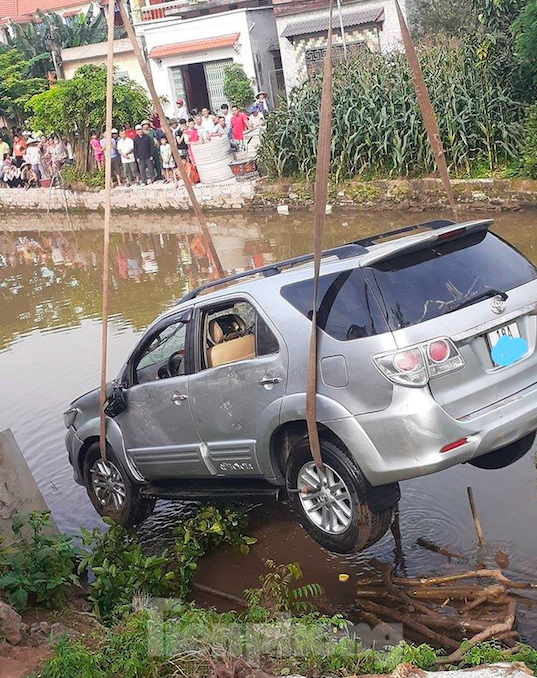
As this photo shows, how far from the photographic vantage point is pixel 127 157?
1036 inches

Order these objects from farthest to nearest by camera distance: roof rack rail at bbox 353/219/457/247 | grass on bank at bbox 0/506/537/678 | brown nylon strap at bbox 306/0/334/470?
roof rack rail at bbox 353/219/457/247, brown nylon strap at bbox 306/0/334/470, grass on bank at bbox 0/506/537/678

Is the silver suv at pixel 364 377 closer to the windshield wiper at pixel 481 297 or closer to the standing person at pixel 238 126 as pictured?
the windshield wiper at pixel 481 297

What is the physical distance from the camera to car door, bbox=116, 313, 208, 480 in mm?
6547

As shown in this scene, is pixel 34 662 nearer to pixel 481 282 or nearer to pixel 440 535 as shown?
pixel 440 535

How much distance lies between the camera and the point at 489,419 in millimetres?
5352

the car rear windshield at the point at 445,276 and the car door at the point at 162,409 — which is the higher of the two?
the car rear windshield at the point at 445,276

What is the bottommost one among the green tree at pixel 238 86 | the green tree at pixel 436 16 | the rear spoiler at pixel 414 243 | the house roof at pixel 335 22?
the rear spoiler at pixel 414 243

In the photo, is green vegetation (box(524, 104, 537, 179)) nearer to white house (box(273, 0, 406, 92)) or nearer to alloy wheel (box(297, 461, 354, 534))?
alloy wheel (box(297, 461, 354, 534))

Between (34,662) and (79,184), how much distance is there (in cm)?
2541

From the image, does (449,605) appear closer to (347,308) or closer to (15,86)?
(347,308)

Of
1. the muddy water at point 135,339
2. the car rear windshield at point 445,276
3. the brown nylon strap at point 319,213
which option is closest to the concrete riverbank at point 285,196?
the muddy water at point 135,339

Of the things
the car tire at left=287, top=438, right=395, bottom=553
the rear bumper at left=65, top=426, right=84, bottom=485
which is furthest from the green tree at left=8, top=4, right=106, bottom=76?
the car tire at left=287, top=438, right=395, bottom=553

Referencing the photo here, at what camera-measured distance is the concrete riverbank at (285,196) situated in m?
17.8

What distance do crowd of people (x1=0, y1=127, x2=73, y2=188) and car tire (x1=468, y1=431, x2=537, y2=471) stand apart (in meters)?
24.9
